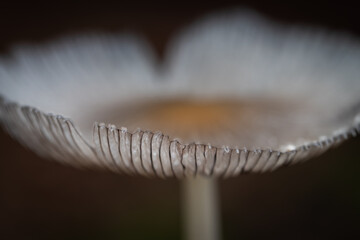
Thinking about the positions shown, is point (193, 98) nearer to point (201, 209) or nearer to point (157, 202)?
point (201, 209)

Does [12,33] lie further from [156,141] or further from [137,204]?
[156,141]

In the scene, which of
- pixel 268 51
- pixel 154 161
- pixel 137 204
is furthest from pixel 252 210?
pixel 154 161

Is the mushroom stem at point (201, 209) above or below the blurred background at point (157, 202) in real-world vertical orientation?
below

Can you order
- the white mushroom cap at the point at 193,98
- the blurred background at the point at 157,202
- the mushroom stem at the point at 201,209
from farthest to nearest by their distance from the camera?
the blurred background at the point at 157,202 < the mushroom stem at the point at 201,209 < the white mushroom cap at the point at 193,98

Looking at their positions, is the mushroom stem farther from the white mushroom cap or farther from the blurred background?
the blurred background

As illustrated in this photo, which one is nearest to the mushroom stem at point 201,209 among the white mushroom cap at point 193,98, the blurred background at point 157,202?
the white mushroom cap at point 193,98

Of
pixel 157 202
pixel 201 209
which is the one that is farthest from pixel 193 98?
pixel 157 202

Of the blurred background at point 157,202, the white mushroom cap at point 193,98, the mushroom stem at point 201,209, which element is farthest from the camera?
the blurred background at point 157,202

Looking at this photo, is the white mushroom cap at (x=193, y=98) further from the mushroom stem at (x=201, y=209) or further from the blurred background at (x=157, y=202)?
the blurred background at (x=157, y=202)
